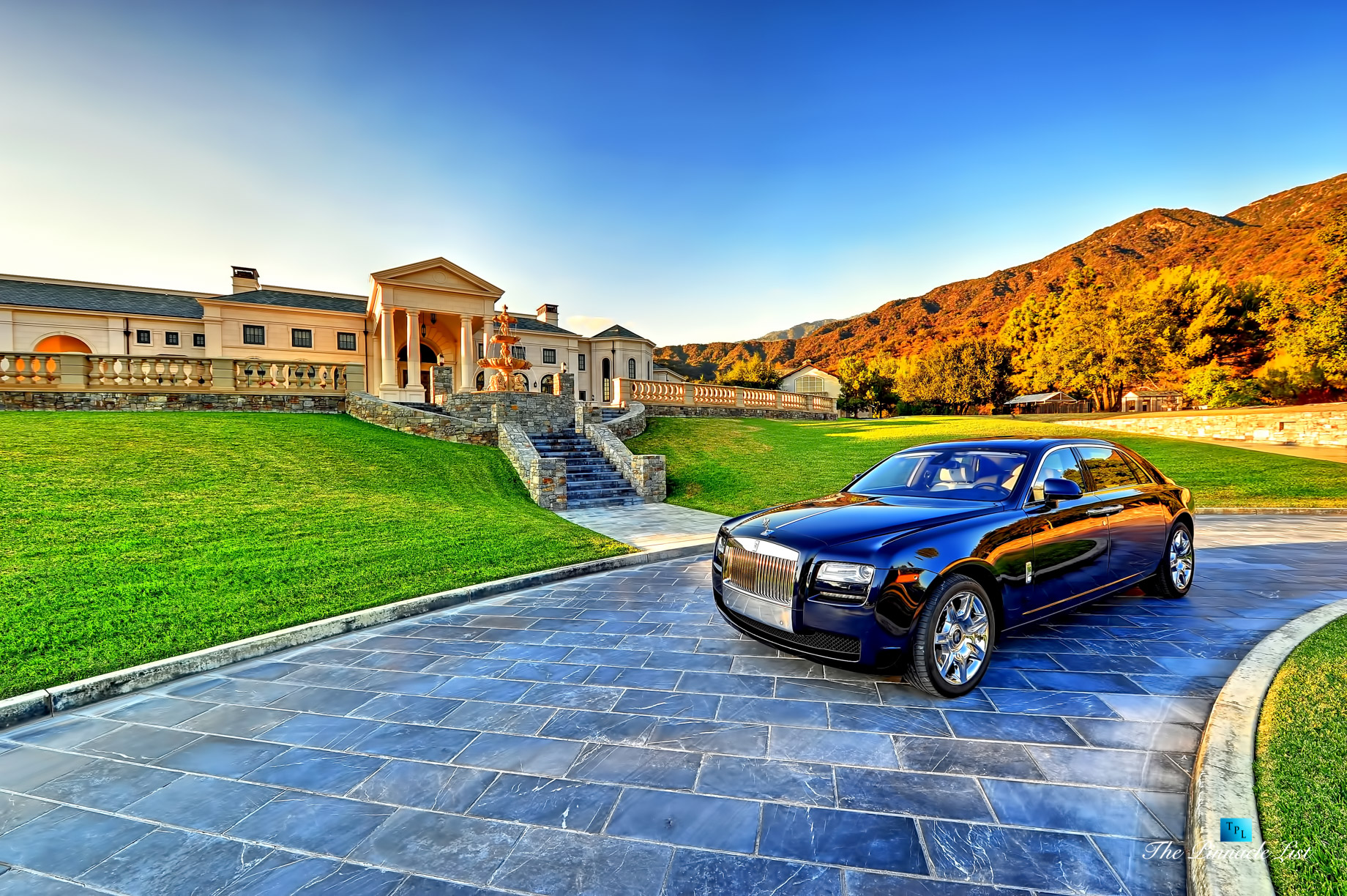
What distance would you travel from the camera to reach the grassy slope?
1970 millimetres

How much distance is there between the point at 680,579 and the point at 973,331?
3572 inches

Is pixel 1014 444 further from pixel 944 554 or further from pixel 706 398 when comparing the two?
pixel 706 398

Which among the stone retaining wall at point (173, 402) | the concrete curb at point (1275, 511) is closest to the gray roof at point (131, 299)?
the stone retaining wall at point (173, 402)

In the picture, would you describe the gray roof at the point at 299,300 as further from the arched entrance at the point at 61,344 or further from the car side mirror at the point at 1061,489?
the car side mirror at the point at 1061,489

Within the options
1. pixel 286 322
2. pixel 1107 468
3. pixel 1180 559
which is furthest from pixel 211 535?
pixel 286 322

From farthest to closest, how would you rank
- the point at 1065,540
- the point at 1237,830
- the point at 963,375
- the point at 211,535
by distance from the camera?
the point at 963,375, the point at 211,535, the point at 1065,540, the point at 1237,830

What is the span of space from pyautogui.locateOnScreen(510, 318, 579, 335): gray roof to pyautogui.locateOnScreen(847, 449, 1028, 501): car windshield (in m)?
36.7

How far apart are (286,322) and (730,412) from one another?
26212mm

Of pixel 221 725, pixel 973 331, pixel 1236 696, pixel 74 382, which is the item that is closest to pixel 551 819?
pixel 221 725

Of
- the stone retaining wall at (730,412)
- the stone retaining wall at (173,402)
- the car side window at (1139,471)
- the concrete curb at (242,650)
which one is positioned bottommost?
the concrete curb at (242,650)

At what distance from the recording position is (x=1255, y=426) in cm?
2123

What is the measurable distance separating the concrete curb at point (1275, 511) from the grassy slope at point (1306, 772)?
10927 mm

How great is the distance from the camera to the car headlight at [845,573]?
3621 mm

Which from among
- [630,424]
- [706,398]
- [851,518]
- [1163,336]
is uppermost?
[1163,336]
